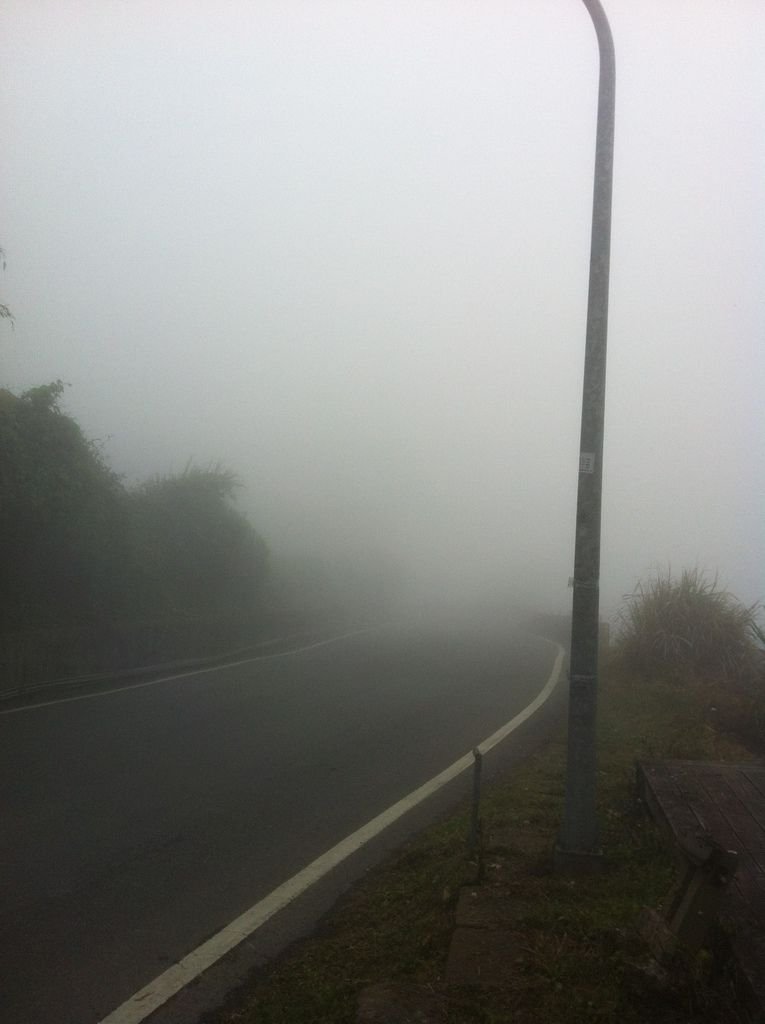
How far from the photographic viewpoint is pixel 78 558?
22141mm

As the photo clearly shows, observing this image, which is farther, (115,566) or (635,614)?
(115,566)

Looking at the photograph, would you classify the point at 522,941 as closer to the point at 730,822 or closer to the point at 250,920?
the point at 250,920

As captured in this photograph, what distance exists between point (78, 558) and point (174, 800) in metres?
14.2

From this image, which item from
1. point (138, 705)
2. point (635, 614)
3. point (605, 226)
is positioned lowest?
point (138, 705)

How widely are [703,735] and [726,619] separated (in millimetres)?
7220

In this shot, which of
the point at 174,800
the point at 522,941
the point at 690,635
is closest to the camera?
the point at 522,941

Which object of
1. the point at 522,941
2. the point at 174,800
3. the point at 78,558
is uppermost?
the point at 78,558

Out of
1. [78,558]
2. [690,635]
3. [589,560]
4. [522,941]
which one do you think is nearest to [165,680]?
[78,558]

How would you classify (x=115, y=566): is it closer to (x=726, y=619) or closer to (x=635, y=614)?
(x=635, y=614)

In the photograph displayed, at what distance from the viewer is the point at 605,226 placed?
6.76 metres

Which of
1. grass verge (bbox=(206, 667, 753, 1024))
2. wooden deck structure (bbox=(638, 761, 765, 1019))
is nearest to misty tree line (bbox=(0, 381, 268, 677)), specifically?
grass verge (bbox=(206, 667, 753, 1024))

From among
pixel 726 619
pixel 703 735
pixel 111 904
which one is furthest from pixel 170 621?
pixel 111 904

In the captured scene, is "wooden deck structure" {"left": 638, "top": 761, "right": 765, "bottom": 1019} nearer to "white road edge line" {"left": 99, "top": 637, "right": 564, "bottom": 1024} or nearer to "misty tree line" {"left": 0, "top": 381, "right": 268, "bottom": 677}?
"white road edge line" {"left": 99, "top": 637, "right": 564, "bottom": 1024}

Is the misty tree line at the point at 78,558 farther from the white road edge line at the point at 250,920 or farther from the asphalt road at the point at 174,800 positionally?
the white road edge line at the point at 250,920
